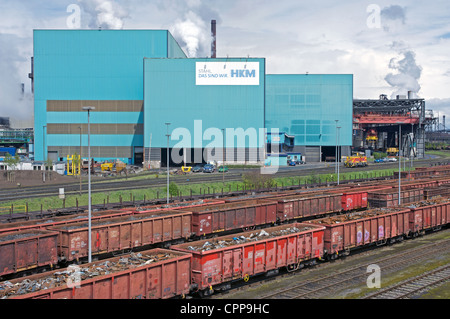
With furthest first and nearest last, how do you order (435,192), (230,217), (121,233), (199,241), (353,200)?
1. (435,192)
2. (353,200)
3. (230,217)
4. (121,233)
5. (199,241)

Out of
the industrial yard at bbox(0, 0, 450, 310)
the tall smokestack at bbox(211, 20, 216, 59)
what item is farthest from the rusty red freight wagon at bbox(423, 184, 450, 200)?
the tall smokestack at bbox(211, 20, 216, 59)

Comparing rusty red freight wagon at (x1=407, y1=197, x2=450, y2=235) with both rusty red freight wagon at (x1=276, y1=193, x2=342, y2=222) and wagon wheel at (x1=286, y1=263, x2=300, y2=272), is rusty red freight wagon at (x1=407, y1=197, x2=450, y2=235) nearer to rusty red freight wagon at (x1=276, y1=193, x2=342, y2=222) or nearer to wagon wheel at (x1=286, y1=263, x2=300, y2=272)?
rusty red freight wagon at (x1=276, y1=193, x2=342, y2=222)

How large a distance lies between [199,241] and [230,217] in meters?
9.20

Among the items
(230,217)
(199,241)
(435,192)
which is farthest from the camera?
(435,192)

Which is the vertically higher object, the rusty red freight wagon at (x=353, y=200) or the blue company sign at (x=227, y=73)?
the blue company sign at (x=227, y=73)

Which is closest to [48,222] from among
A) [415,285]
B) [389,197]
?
[415,285]

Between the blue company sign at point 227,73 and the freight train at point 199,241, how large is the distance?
208ft

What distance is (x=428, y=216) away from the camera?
1262 inches

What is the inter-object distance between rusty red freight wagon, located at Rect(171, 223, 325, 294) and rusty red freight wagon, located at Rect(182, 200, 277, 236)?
5.84 meters

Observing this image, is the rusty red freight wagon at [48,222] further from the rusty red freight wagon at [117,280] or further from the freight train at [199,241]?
the rusty red freight wagon at [117,280]

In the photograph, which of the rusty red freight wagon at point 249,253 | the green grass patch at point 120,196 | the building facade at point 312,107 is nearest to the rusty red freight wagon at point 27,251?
the rusty red freight wagon at point 249,253

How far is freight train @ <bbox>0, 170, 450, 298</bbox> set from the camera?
16.7 metres

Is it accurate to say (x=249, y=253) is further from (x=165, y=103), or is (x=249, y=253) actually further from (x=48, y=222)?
(x=165, y=103)

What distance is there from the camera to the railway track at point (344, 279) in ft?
64.5
